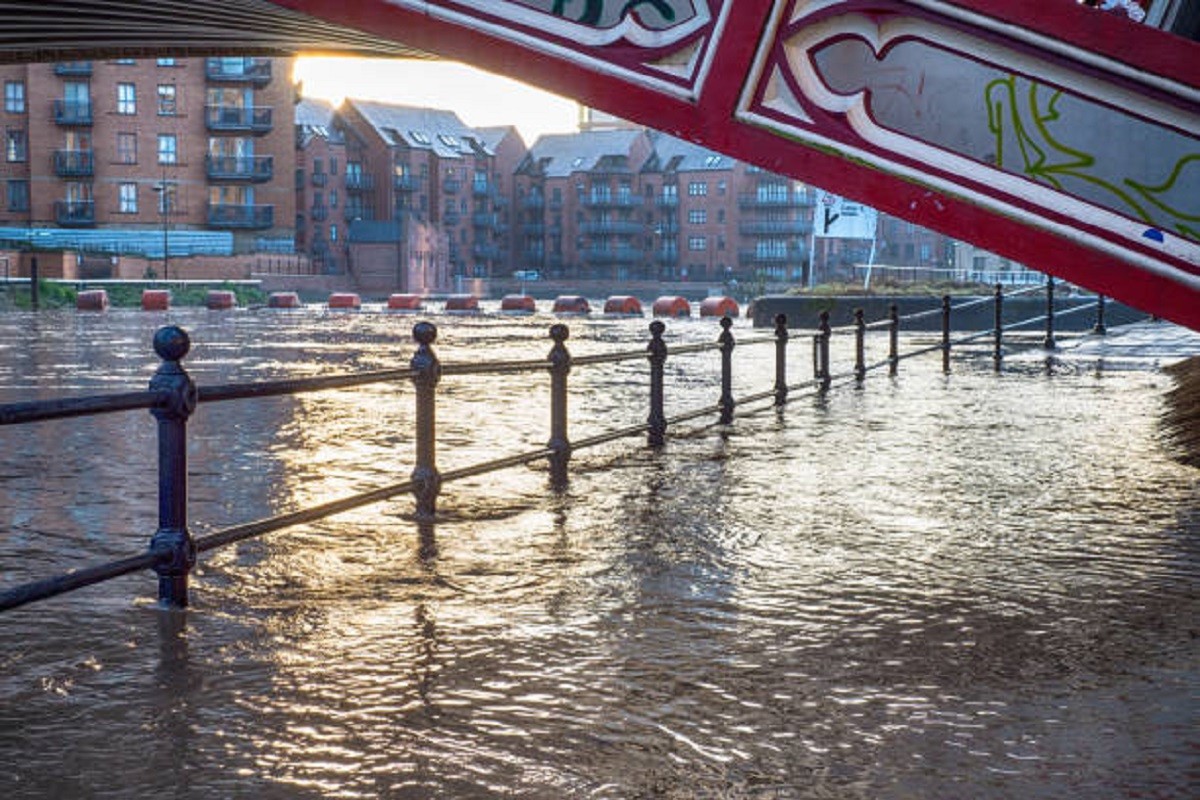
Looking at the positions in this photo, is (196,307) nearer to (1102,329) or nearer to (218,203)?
(218,203)

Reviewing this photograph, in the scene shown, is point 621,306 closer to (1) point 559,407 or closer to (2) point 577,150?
(1) point 559,407

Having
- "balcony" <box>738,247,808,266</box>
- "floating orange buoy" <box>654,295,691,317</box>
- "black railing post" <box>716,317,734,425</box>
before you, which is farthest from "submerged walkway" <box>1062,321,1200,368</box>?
"balcony" <box>738,247,808,266</box>

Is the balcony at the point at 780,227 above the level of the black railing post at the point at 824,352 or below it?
above

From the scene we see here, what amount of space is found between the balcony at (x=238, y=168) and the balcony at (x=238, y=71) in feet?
13.9

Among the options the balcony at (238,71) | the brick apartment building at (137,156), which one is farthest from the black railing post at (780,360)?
the balcony at (238,71)

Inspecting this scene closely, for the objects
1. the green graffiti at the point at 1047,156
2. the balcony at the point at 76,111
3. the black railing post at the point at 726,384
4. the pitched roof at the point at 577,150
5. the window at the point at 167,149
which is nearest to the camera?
the green graffiti at the point at 1047,156

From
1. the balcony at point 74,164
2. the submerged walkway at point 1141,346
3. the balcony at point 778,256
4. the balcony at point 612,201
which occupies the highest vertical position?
the balcony at point 612,201

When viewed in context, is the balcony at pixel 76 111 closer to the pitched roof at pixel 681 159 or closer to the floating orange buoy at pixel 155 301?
the floating orange buoy at pixel 155 301

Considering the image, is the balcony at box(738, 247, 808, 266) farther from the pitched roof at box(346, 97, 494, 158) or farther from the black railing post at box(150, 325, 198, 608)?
the black railing post at box(150, 325, 198, 608)

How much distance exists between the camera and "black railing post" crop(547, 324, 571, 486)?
1005 cm

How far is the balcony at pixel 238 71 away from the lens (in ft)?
253

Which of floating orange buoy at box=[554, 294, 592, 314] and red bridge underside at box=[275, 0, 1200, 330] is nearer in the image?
red bridge underside at box=[275, 0, 1200, 330]

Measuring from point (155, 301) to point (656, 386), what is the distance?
142 ft

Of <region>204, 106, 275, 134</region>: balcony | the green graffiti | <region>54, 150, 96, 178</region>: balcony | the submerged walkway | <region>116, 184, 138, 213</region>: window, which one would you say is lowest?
the submerged walkway
